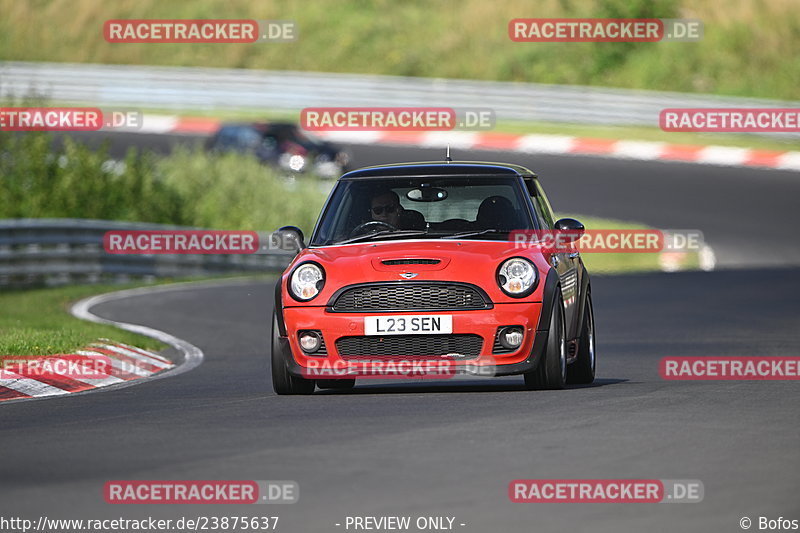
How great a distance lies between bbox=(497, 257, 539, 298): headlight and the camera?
10328mm

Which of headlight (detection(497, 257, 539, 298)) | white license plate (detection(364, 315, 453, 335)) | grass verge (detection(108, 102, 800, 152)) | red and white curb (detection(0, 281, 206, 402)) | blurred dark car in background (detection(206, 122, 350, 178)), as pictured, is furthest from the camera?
grass verge (detection(108, 102, 800, 152))

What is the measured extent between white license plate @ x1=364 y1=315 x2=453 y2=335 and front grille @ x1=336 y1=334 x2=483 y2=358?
0.04 metres

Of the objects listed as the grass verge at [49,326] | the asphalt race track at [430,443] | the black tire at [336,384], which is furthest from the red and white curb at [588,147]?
the black tire at [336,384]

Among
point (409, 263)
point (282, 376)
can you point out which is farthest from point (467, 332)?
point (282, 376)

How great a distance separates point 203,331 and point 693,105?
23.9m

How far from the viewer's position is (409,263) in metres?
10.4

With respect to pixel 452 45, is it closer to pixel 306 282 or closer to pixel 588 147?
pixel 588 147

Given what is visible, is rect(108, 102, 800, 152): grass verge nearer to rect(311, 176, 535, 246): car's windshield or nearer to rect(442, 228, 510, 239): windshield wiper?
rect(311, 176, 535, 246): car's windshield

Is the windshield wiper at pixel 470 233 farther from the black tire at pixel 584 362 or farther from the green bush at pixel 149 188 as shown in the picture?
the green bush at pixel 149 188

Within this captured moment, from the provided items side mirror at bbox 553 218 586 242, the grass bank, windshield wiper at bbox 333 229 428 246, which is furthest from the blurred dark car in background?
windshield wiper at bbox 333 229 428 246

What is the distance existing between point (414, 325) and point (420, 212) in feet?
4.17

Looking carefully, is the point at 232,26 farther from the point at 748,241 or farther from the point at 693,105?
the point at 748,241

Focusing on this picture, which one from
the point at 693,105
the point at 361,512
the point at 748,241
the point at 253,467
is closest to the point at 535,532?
the point at 361,512

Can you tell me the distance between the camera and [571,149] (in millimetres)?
38844
